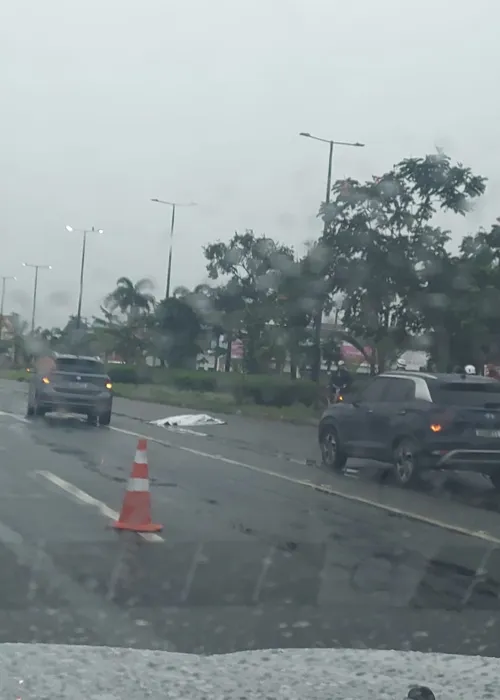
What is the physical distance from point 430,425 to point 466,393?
81 cm

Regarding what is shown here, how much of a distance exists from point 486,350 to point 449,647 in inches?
1012

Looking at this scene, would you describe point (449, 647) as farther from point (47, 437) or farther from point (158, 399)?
point (158, 399)

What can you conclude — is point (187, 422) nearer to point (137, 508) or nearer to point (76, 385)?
point (76, 385)

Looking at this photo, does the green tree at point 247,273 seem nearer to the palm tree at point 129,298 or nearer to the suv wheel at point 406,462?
the palm tree at point 129,298

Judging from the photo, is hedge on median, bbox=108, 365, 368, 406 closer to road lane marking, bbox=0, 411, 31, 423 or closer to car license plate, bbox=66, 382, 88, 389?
car license plate, bbox=66, 382, 88, 389

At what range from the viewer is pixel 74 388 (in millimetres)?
27109

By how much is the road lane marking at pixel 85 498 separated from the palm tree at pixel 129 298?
6104 centimetres

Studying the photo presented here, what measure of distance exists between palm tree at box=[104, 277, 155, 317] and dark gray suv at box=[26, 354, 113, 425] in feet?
158

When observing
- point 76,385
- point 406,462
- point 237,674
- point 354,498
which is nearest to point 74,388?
point 76,385

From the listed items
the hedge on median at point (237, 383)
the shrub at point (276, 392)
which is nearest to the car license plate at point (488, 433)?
the hedge on median at point (237, 383)

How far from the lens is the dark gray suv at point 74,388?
88.5ft

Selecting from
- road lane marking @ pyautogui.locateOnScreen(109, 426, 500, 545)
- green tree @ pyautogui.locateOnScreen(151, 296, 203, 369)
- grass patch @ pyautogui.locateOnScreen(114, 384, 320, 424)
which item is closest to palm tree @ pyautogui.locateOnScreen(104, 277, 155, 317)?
green tree @ pyautogui.locateOnScreen(151, 296, 203, 369)

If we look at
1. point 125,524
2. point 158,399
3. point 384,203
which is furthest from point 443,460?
point 158,399

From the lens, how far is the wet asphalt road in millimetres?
7117
